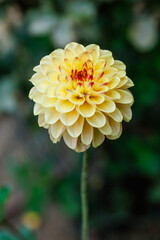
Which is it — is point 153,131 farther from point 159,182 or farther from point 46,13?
point 46,13

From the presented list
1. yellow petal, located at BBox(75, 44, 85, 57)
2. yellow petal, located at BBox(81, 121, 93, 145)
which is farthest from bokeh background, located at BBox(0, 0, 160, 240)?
yellow petal, located at BBox(81, 121, 93, 145)

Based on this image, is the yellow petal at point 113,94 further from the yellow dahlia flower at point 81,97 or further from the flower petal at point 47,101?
the flower petal at point 47,101

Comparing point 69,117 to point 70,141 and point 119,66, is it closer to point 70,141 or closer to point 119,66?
point 70,141

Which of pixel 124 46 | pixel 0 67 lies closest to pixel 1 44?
pixel 0 67

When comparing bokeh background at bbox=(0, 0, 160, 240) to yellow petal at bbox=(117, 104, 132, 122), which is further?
bokeh background at bbox=(0, 0, 160, 240)

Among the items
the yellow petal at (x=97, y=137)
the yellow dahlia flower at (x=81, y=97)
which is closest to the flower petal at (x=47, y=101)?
the yellow dahlia flower at (x=81, y=97)

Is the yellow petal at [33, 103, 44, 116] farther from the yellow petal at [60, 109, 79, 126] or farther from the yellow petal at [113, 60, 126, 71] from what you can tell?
the yellow petal at [113, 60, 126, 71]

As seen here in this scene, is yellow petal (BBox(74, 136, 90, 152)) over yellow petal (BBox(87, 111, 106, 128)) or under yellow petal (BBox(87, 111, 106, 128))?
under

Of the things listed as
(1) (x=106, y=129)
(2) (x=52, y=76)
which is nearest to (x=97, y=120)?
(1) (x=106, y=129)
